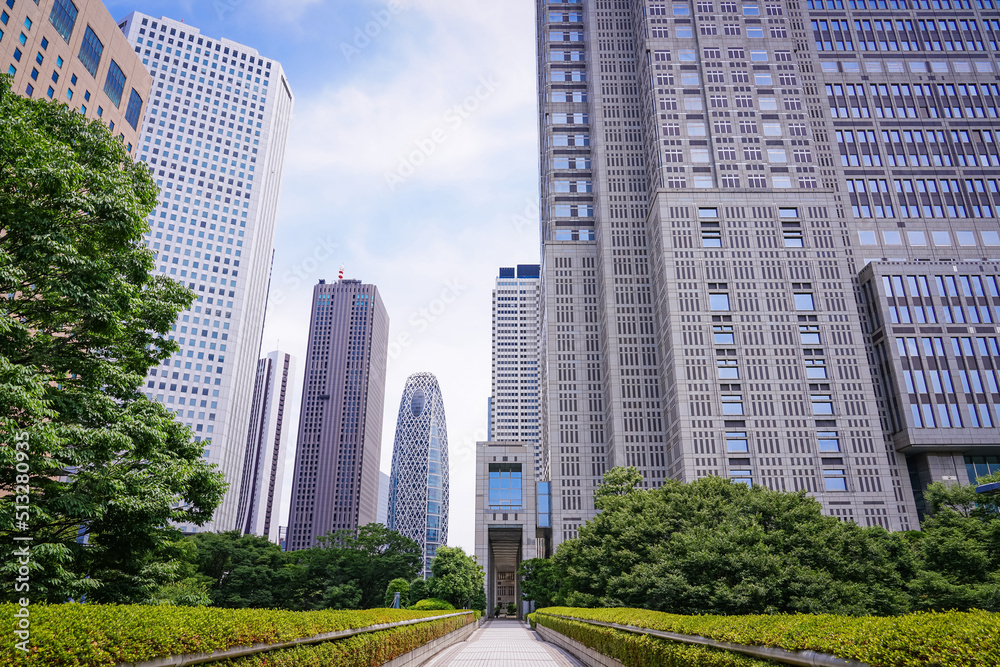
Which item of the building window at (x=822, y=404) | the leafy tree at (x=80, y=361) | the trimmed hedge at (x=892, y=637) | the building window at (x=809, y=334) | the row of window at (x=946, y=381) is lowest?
the trimmed hedge at (x=892, y=637)

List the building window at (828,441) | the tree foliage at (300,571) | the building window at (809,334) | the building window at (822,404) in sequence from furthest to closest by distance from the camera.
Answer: the building window at (809,334)
the building window at (822,404)
the building window at (828,441)
the tree foliage at (300,571)

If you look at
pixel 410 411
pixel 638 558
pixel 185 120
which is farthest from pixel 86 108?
pixel 410 411

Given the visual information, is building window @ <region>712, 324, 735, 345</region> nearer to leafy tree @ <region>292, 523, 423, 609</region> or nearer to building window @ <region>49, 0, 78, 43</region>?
leafy tree @ <region>292, 523, 423, 609</region>

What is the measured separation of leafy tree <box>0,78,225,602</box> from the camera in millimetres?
12789

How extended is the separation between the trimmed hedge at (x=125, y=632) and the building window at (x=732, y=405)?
65843 mm

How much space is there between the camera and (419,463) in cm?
18525

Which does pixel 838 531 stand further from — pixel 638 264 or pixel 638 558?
pixel 638 264

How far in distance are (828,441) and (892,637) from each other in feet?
225

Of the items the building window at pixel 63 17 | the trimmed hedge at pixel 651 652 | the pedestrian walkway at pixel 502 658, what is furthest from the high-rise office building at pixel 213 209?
the trimmed hedge at pixel 651 652

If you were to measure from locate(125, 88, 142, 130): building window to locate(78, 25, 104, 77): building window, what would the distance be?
490 cm

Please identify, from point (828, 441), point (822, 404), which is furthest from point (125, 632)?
point (822, 404)

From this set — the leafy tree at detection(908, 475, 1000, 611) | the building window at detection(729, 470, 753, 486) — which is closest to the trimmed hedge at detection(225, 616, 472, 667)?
the leafy tree at detection(908, 475, 1000, 611)

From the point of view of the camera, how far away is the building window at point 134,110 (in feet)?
178

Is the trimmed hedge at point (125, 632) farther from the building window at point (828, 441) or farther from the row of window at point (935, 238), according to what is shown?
the row of window at point (935, 238)
